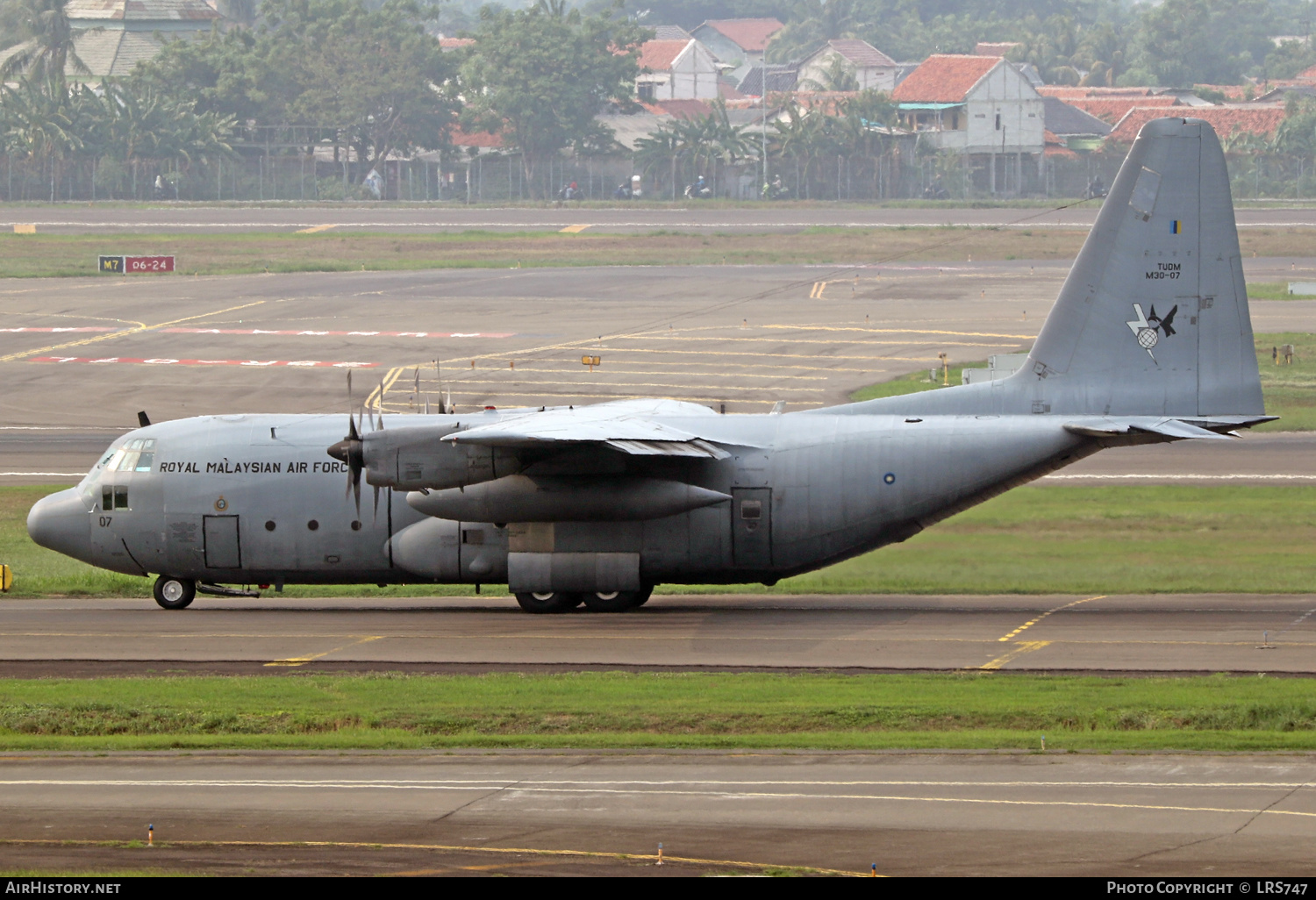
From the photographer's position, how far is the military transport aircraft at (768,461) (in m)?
28.4

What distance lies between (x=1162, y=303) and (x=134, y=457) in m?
20.1

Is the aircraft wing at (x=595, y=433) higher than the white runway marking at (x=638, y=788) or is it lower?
higher

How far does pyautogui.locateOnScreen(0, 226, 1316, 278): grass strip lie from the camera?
87438 mm

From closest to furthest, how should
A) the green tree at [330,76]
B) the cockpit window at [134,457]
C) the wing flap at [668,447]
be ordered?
1. the wing flap at [668,447]
2. the cockpit window at [134,457]
3. the green tree at [330,76]

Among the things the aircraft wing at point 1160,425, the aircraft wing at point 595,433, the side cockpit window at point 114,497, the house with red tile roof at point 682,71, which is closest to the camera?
the aircraft wing at point 595,433

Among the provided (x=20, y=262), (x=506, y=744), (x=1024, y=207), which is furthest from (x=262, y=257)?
(x=506, y=744)

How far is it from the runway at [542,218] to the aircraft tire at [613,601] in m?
71.0

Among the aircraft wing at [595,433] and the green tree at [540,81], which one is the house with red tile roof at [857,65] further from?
the aircraft wing at [595,433]

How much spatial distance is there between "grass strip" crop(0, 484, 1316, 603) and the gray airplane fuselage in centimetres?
181

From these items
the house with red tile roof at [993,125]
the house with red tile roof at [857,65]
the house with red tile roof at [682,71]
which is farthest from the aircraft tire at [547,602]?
the house with red tile roof at [682,71]

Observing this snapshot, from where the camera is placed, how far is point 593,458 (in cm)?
2883

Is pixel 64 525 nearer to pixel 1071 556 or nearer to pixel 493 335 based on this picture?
pixel 1071 556

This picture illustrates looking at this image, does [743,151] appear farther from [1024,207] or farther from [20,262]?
[20,262]

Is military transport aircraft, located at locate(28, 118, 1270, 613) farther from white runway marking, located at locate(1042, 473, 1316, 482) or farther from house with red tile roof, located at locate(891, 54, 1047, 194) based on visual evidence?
house with red tile roof, located at locate(891, 54, 1047, 194)
